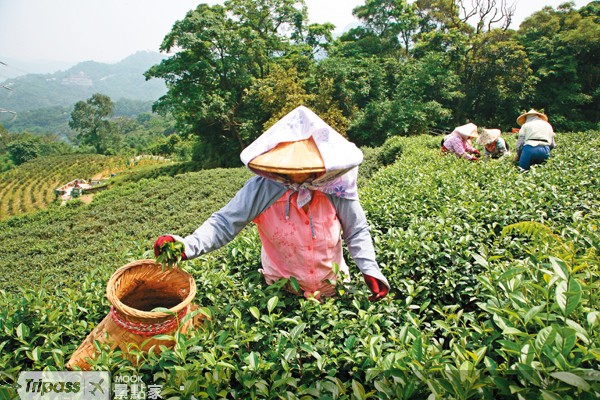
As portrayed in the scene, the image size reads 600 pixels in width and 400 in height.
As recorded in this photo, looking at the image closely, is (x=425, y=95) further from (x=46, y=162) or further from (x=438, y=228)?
(x=46, y=162)

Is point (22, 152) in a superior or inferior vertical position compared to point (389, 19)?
inferior

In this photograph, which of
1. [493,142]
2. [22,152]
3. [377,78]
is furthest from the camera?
[22,152]

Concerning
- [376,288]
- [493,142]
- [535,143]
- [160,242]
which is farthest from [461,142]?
[160,242]

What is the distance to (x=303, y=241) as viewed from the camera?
200cm

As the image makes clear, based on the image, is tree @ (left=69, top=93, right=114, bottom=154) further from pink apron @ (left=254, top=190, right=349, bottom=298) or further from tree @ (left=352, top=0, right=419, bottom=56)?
pink apron @ (left=254, top=190, right=349, bottom=298)

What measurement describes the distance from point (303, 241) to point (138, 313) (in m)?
0.90

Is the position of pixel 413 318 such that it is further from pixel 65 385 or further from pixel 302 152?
pixel 65 385

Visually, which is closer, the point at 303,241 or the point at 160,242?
the point at 160,242

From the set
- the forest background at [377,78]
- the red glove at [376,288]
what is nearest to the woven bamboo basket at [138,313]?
the red glove at [376,288]

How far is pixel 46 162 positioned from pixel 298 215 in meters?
48.2

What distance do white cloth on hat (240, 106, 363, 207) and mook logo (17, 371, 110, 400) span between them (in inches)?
44.2

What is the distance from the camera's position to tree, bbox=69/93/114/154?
57031 millimetres

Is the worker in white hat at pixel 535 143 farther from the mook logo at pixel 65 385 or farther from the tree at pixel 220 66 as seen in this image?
the tree at pixel 220 66

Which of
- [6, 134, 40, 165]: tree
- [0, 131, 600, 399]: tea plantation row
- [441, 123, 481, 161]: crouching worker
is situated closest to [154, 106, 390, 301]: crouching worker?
[0, 131, 600, 399]: tea plantation row
